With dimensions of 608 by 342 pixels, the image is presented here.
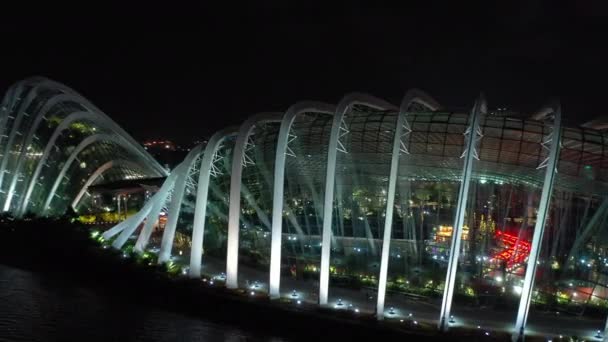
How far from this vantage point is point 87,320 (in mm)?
27422

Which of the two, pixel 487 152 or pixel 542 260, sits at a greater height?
pixel 487 152

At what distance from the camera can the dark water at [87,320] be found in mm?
25484

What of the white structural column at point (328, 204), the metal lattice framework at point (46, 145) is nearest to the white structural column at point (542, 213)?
the white structural column at point (328, 204)

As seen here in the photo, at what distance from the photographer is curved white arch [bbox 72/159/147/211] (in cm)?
6333

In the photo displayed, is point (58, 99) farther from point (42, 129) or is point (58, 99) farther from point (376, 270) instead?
point (376, 270)

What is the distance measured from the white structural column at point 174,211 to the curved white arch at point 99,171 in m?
23.7

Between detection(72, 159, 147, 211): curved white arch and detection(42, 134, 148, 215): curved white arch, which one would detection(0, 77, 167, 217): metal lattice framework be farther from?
detection(72, 159, 147, 211): curved white arch

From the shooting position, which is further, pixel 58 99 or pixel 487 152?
pixel 58 99

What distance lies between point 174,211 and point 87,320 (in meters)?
15.6

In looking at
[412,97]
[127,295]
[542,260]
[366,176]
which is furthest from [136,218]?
Answer: [542,260]

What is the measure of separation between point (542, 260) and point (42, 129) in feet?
156

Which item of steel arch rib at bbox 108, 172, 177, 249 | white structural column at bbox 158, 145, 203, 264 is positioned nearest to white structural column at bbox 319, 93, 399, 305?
white structural column at bbox 158, 145, 203, 264

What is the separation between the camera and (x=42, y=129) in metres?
59.1

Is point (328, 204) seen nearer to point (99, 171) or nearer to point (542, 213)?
point (542, 213)
